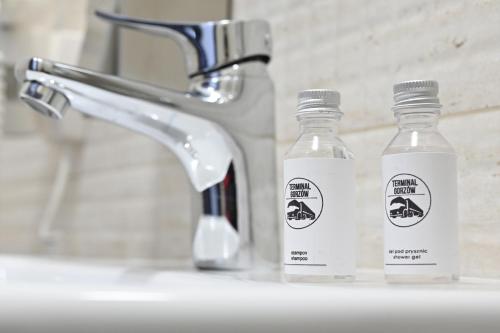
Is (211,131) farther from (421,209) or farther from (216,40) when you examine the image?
(421,209)

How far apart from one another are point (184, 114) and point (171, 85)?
28 centimetres

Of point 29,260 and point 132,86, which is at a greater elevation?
point 132,86

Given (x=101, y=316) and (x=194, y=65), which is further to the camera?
(x=194, y=65)

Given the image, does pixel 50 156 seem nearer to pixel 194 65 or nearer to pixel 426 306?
pixel 194 65

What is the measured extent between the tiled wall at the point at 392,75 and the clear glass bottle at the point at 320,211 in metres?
0.11

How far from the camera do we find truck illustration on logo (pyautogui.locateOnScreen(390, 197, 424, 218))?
0.40 meters

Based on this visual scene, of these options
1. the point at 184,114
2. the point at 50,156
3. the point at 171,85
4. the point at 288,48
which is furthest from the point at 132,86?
the point at 50,156

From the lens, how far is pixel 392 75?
22.5 inches

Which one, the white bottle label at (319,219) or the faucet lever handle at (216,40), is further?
the faucet lever handle at (216,40)

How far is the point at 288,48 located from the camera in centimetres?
69

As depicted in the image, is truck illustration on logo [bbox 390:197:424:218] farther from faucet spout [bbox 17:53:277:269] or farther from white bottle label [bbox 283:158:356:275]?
faucet spout [bbox 17:53:277:269]

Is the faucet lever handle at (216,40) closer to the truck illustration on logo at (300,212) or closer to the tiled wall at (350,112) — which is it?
the tiled wall at (350,112)

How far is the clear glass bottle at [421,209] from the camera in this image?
0.40 meters

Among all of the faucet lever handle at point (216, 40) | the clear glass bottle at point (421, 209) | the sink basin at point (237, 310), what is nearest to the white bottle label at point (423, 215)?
the clear glass bottle at point (421, 209)
